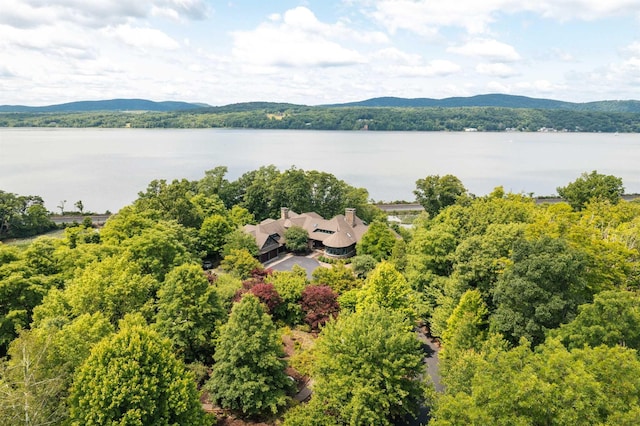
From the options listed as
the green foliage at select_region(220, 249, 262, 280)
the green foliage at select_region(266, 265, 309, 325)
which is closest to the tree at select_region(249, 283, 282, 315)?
the green foliage at select_region(266, 265, 309, 325)

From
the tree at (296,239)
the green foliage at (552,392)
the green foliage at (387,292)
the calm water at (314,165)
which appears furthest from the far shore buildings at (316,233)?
the calm water at (314,165)

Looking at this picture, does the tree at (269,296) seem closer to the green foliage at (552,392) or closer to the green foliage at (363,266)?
the green foliage at (363,266)

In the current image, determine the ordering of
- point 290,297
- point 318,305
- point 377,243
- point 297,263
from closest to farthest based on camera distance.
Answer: point 318,305, point 290,297, point 377,243, point 297,263

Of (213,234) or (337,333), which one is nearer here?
(337,333)

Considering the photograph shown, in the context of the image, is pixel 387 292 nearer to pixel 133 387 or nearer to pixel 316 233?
pixel 133 387

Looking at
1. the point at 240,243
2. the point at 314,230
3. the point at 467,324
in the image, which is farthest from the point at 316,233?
the point at 467,324

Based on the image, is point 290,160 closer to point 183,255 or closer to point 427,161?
point 427,161

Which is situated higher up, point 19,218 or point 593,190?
point 593,190
